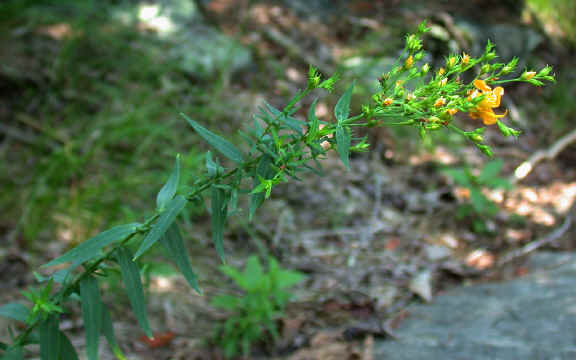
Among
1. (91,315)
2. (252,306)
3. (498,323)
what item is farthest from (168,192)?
(498,323)

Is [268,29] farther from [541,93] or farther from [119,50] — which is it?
[541,93]

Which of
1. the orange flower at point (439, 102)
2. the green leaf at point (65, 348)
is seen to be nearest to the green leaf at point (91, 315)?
the green leaf at point (65, 348)

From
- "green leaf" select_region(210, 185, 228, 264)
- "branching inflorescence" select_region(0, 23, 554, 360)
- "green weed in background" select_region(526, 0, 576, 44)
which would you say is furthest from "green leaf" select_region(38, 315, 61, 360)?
"green weed in background" select_region(526, 0, 576, 44)

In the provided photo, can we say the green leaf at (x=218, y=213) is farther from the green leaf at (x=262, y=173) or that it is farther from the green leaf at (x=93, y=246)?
the green leaf at (x=93, y=246)

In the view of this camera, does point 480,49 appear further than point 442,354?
Yes

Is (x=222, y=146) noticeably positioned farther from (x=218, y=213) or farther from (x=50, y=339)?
(x=50, y=339)

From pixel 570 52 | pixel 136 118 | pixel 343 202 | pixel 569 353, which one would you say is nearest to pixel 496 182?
pixel 343 202

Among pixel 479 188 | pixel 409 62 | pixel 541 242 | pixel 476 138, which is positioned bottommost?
pixel 476 138
